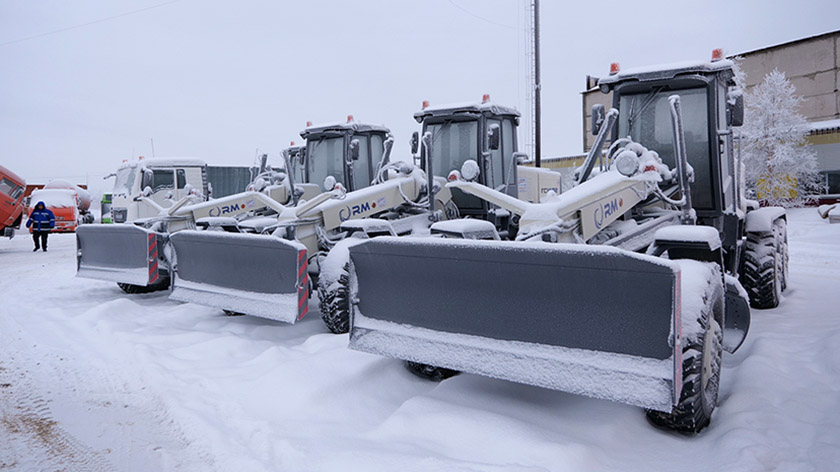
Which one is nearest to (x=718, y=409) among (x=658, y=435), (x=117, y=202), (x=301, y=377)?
(x=658, y=435)

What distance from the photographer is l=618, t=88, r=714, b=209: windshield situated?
5738 mm

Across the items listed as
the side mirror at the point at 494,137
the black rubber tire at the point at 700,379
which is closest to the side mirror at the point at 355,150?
the side mirror at the point at 494,137

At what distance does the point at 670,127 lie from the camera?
586 cm

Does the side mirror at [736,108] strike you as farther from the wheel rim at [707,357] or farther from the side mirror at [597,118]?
the wheel rim at [707,357]

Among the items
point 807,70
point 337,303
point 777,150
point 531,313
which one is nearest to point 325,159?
point 337,303

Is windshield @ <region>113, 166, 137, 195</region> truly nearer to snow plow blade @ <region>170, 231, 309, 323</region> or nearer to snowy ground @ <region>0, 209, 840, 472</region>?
snow plow blade @ <region>170, 231, 309, 323</region>

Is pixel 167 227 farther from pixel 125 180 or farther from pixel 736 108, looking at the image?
pixel 736 108

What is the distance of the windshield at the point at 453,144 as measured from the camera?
7574 mm

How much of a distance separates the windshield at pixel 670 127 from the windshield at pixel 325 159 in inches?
187

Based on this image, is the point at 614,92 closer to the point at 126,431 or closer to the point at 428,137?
the point at 428,137

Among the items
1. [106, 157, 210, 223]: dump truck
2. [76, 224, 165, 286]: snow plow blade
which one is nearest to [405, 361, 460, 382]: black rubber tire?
[76, 224, 165, 286]: snow plow blade

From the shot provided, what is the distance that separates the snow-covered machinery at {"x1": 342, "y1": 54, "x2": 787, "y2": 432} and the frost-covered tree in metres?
25.4

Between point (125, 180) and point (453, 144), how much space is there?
9283mm

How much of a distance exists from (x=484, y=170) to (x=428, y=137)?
138 centimetres
